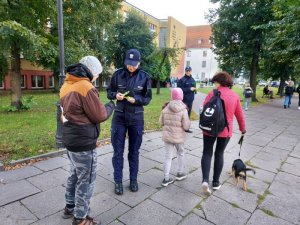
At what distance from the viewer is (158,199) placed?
3.48 m

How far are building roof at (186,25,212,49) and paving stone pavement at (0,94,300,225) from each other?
67.7 metres

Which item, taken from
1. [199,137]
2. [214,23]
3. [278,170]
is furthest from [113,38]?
[278,170]

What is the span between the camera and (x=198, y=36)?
231ft

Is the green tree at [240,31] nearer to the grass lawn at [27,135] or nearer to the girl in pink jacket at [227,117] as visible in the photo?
the grass lawn at [27,135]

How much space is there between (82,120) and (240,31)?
1758 centimetres

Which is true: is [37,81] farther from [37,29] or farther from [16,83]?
[37,29]

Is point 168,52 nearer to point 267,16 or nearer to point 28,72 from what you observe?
point 267,16

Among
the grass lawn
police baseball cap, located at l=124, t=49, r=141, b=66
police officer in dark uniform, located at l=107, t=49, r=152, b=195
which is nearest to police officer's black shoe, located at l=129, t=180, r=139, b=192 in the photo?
police officer in dark uniform, located at l=107, t=49, r=152, b=195

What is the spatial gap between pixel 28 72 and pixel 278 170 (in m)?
25.7

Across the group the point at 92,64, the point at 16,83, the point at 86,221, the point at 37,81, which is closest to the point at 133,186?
the point at 86,221

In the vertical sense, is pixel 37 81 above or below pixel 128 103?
below

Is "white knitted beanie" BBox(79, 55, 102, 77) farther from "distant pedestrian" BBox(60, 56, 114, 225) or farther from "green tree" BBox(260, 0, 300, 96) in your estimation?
"green tree" BBox(260, 0, 300, 96)

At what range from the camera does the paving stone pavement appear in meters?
3.03

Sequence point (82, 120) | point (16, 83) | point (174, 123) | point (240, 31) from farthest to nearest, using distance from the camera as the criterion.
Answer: point (240, 31), point (16, 83), point (174, 123), point (82, 120)
